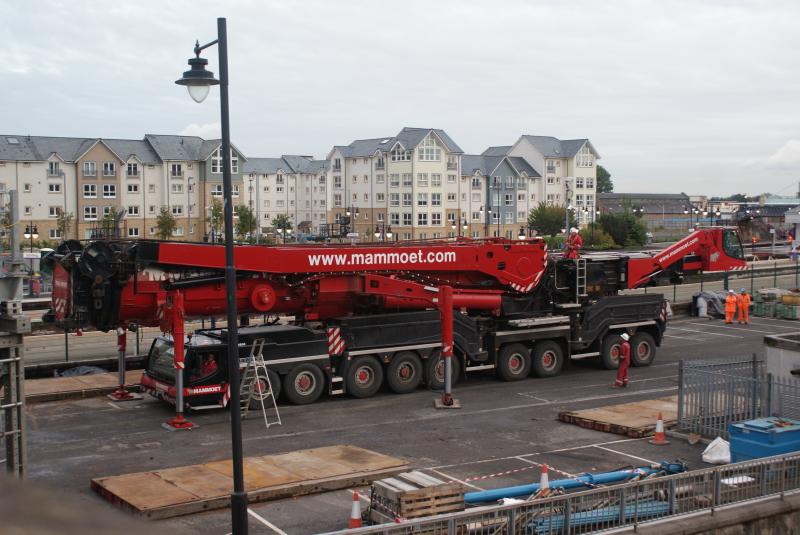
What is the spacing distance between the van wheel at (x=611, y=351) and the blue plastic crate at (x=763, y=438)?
35.0 ft

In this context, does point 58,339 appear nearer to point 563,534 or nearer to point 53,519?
point 563,534

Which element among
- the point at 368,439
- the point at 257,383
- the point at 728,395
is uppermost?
the point at 728,395

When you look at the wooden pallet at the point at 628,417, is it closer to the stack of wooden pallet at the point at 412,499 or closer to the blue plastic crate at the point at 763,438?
Answer: the blue plastic crate at the point at 763,438

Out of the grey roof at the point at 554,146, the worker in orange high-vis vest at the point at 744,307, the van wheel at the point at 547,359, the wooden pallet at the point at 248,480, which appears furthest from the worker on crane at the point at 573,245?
the grey roof at the point at 554,146

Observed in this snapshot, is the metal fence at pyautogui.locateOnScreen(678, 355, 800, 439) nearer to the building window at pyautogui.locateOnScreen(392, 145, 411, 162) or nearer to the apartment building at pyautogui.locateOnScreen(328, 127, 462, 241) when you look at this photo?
the apartment building at pyautogui.locateOnScreen(328, 127, 462, 241)

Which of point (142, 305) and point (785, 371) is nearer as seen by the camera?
point (785, 371)

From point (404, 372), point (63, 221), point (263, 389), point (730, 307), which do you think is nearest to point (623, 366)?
point (404, 372)

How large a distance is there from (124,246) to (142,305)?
1302 mm

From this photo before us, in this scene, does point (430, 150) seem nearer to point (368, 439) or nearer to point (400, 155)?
point (400, 155)

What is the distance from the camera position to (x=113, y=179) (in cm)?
7225

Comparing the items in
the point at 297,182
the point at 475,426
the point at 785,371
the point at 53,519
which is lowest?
the point at 475,426

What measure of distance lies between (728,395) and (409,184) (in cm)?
6293

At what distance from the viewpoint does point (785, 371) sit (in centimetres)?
1636

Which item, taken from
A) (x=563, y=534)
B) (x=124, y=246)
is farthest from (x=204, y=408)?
(x=563, y=534)
